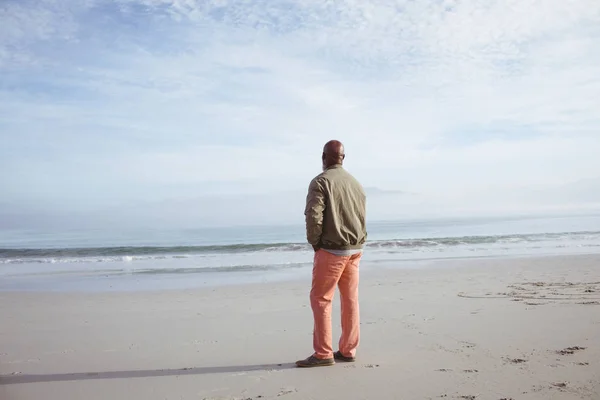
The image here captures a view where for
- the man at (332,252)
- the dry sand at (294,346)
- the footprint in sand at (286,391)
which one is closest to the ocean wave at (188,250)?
the dry sand at (294,346)

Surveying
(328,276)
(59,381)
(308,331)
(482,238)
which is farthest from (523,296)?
(482,238)

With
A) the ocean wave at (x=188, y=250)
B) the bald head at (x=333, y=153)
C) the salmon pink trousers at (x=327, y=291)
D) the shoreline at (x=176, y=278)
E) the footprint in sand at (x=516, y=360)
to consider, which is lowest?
the shoreline at (x=176, y=278)

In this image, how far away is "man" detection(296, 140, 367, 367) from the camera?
4207 mm

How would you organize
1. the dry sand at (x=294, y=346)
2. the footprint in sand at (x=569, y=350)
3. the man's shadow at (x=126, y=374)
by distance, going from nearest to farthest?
the dry sand at (x=294, y=346)
the man's shadow at (x=126, y=374)
the footprint in sand at (x=569, y=350)

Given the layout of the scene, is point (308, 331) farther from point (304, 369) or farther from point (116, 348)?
point (116, 348)

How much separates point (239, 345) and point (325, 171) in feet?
7.04

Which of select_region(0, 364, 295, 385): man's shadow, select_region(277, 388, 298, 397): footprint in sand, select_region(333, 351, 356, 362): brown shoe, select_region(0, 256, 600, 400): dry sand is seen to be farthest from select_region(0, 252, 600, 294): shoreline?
select_region(277, 388, 298, 397): footprint in sand

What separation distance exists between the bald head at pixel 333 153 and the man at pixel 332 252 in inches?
3.3

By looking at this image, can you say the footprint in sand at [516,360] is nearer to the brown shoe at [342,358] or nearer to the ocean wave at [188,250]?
the brown shoe at [342,358]

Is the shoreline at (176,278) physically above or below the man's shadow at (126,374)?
below

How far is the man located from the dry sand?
9.8 inches

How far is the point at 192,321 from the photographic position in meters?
6.51

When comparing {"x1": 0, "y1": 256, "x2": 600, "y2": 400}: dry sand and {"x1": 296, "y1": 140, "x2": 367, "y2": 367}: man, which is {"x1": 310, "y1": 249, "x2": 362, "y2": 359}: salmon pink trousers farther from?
{"x1": 0, "y1": 256, "x2": 600, "y2": 400}: dry sand

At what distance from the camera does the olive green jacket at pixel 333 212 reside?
419 cm
